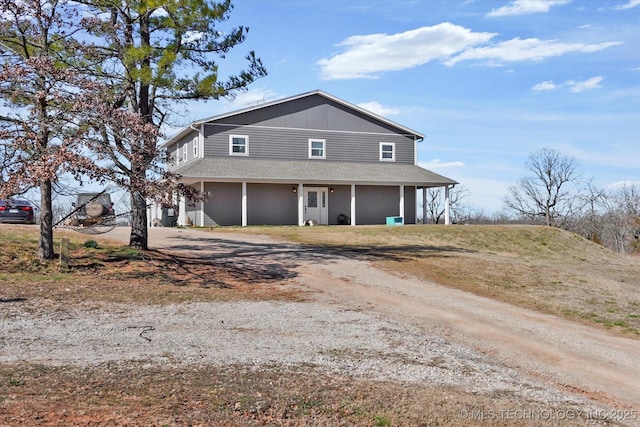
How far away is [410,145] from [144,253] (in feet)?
73.3

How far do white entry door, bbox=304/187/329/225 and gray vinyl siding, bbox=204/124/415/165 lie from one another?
6.34ft

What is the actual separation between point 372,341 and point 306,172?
22.0m

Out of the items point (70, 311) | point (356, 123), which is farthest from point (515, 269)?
point (356, 123)

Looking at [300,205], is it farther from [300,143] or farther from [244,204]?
[300,143]

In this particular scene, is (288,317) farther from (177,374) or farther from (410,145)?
(410,145)

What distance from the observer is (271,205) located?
30406mm

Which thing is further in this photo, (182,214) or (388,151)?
(388,151)

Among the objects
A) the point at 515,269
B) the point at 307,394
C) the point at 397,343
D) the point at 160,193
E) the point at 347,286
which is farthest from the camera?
the point at 515,269

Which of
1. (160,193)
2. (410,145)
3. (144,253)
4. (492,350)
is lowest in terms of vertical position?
(492,350)

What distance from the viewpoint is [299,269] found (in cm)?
1577

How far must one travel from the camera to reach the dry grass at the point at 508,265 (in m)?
13.8

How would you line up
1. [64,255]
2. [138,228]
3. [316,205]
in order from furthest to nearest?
[316,205] < [138,228] < [64,255]

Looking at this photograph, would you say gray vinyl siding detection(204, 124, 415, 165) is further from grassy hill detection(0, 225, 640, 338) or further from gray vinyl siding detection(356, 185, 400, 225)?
grassy hill detection(0, 225, 640, 338)

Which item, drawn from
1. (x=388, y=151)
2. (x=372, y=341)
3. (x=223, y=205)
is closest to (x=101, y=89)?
(x=372, y=341)
